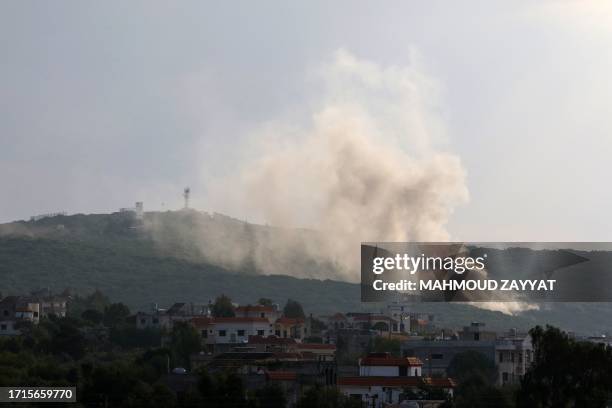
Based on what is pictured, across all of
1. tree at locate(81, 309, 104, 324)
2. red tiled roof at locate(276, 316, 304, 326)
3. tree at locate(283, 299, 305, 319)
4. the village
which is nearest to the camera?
the village

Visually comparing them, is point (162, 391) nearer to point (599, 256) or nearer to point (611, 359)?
point (611, 359)

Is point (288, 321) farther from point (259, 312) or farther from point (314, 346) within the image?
point (314, 346)

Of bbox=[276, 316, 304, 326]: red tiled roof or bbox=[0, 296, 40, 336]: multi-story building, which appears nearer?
bbox=[276, 316, 304, 326]: red tiled roof

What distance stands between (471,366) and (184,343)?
25553 millimetres

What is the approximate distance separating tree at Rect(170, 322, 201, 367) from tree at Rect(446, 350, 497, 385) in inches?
821

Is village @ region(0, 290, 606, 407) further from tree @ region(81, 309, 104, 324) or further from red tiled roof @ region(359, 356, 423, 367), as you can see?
tree @ region(81, 309, 104, 324)

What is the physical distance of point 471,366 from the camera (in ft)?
405

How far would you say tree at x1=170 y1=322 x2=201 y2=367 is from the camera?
130 m

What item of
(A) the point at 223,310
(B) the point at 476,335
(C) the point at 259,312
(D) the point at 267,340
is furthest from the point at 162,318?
(B) the point at 476,335

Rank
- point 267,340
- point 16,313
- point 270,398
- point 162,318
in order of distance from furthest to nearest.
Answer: point 16,313, point 162,318, point 267,340, point 270,398

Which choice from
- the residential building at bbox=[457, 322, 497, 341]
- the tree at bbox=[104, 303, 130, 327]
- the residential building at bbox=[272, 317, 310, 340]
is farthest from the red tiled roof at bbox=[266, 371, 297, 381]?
the tree at bbox=[104, 303, 130, 327]

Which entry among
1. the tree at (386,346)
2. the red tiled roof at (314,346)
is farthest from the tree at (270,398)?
the red tiled roof at (314,346)

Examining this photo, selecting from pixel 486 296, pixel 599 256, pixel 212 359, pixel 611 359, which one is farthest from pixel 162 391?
pixel 486 296

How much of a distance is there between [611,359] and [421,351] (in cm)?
4527
